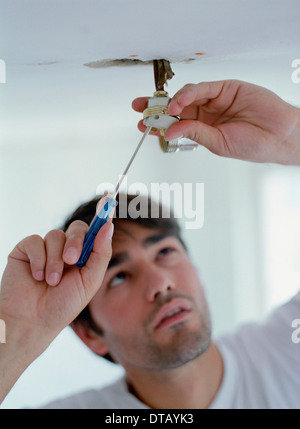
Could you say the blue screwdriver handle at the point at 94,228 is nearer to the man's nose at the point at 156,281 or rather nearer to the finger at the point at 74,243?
the finger at the point at 74,243

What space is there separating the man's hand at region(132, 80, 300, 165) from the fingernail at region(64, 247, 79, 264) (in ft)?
0.66

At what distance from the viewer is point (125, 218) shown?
1.08 m

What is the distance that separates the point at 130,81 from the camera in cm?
63

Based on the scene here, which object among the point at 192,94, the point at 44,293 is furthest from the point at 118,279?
the point at 192,94

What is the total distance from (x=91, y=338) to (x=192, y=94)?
2.72 ft

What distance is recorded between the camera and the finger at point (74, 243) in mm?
492

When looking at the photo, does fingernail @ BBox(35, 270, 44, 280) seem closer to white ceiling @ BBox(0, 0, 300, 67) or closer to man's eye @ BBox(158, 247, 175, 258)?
white ceiling @ BBox(0, 0, 300, 67)

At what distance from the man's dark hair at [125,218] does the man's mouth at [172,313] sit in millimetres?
169

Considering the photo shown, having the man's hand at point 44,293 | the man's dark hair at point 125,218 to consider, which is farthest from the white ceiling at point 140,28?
the man's dark hair at point 125,218

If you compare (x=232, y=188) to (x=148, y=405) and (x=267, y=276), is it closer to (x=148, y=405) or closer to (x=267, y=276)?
(x=267, y=276)

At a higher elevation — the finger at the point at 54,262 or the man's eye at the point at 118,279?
the finger at the point at 54,262

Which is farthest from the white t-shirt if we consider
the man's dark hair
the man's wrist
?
the man's wrist

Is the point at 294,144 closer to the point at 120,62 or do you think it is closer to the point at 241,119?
the point at 241,119
